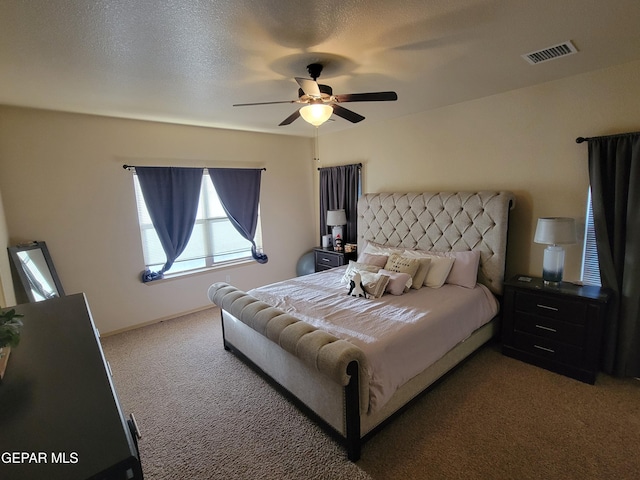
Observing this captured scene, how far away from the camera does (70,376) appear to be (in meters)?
1.18

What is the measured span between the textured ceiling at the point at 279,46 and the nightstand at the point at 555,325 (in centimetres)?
189

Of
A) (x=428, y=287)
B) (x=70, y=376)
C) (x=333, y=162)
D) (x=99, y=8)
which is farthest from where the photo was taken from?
(x=333, y=162)

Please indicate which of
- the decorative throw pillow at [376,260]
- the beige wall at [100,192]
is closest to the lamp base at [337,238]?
the decorative throw pillow at [376,260]

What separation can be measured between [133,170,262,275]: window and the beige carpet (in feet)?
5.40

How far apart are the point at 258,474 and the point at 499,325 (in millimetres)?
2752

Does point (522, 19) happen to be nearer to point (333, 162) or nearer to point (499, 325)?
point (499, 325)

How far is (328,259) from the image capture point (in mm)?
4969

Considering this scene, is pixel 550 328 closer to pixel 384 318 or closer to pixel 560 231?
pixel 560 231

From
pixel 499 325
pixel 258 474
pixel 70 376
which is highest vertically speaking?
pixel 70 376

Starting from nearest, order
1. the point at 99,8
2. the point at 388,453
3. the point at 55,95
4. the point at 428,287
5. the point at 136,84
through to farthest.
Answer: the point at 99,8
the point at 388,453
the point at 136,84
the point at 55,95
the point at 428,287

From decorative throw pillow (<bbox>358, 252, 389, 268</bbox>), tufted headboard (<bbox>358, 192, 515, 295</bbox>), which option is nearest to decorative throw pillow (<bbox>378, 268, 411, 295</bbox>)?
decorative throw pillow (<bbox>358, 252, 389, 268</bbox>)

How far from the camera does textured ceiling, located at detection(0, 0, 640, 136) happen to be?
64.3 inches

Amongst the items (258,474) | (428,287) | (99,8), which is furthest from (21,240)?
(428,287)

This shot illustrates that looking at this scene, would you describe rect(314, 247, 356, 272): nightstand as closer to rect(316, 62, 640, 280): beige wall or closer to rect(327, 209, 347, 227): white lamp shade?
rect(327, 209, 347, 227): white lamp shade
